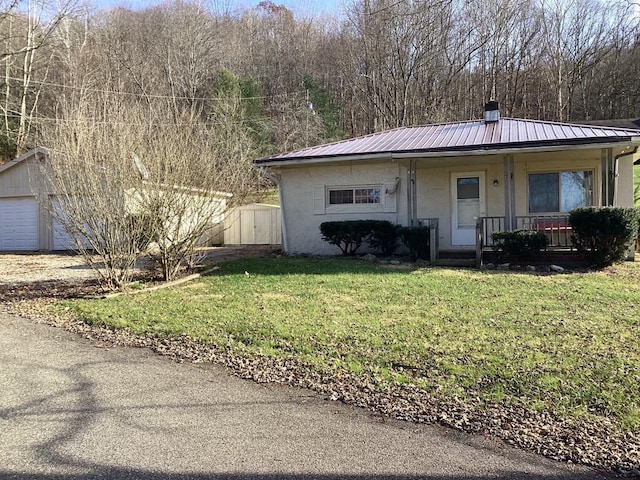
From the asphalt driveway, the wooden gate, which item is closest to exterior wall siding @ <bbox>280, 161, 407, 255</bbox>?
the wooden gate

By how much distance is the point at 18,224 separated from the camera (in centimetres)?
1928

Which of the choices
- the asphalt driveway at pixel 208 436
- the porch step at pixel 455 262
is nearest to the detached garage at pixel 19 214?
the porch step at pixel 455 262

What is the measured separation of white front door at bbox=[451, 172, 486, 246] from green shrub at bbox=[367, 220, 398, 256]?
1.84m

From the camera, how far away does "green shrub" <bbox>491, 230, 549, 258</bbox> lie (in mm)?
10359

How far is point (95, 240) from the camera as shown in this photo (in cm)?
841

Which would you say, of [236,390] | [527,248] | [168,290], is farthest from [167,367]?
[527,248]

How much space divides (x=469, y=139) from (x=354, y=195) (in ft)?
11.2

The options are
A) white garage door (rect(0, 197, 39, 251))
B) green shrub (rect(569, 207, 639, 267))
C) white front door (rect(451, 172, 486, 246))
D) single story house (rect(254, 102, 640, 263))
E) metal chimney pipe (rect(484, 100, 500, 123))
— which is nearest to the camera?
green shrub (rect(569, 207, 639, 267))

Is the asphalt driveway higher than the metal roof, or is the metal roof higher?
the metal roof

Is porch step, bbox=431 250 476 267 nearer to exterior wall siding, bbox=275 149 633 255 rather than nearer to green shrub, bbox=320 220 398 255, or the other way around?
exterior wall siding, bbox=275 149 633 255

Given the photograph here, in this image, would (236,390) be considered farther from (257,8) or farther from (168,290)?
(257,8)

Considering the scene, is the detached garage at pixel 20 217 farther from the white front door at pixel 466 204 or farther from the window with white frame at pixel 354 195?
the white front door at pixel 466 204

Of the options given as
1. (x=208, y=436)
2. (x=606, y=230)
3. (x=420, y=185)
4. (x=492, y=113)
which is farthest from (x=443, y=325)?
(x=492, y=113)

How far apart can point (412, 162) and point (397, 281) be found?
175 inches
